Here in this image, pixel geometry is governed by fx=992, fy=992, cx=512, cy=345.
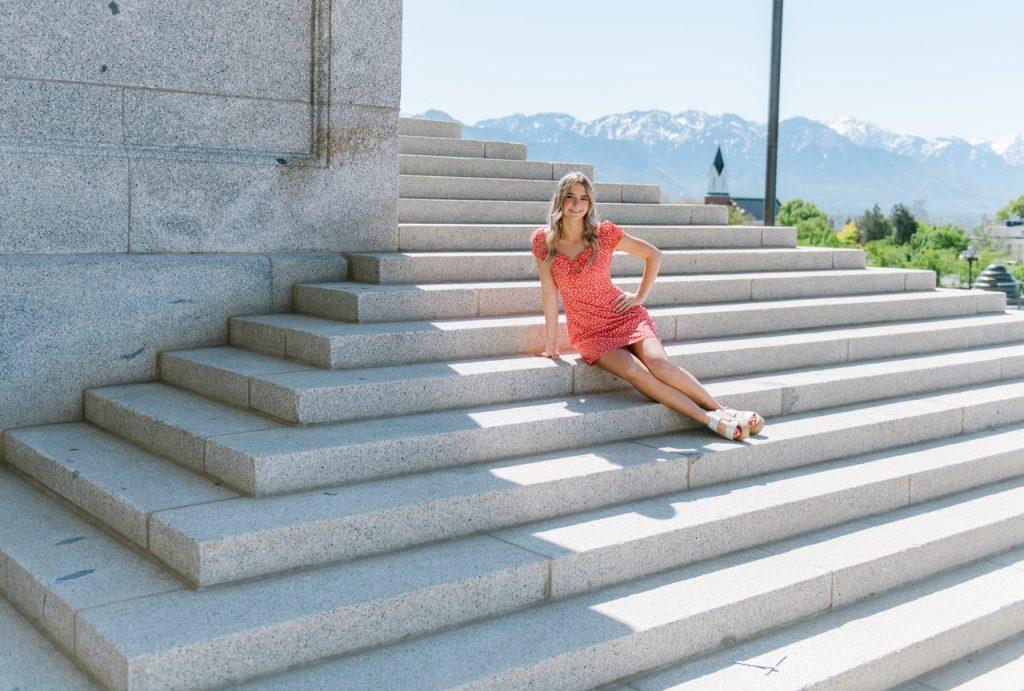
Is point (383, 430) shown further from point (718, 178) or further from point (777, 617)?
point (718, 178)

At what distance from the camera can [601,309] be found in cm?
637

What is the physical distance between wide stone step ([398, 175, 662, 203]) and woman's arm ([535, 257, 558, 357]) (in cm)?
291

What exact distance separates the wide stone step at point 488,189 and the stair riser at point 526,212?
27 centimetres

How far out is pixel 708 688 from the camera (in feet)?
13.7

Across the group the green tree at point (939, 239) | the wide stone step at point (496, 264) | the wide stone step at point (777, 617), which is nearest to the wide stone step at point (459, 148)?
the wide stone step at point (496, 264)

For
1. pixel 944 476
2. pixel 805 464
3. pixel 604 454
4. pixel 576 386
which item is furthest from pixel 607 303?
pixel 944 476

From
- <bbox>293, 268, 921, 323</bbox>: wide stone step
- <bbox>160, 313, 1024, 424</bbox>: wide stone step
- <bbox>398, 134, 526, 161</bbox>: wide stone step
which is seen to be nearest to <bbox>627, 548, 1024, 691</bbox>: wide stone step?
<bbox>160, 313, 1024, 424</bbox>: wide stone step

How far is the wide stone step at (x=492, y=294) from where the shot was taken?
671cm

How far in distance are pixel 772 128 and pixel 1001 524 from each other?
691cm

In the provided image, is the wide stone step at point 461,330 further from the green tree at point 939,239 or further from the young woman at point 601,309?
the green tree at point 939,239

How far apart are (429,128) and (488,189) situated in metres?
1.81

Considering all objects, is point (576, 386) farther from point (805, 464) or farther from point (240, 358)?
point (240, 358)

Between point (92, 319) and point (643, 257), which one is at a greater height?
point (643, 257)

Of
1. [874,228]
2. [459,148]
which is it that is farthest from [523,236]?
[874,228]
